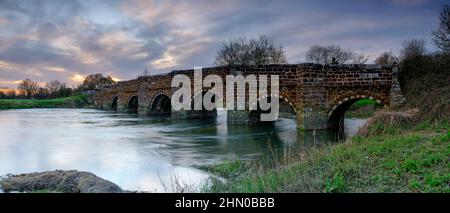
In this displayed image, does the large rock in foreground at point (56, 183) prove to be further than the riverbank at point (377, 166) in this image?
Yes

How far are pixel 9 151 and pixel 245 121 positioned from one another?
9558 millimetres

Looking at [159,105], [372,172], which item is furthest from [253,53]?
[372,172]

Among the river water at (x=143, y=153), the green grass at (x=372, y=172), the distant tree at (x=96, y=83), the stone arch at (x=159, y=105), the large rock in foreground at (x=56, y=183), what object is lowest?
the river water at (x=143, y=153)

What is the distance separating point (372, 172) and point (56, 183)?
449 centimetres

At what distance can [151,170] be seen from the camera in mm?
7141

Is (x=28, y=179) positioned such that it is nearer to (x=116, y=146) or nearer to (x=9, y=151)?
(x=9, y=151)

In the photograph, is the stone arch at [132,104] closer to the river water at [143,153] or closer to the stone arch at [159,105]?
the stone arch at [159,105]

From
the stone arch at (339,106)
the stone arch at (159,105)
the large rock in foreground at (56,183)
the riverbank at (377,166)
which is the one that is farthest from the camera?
the stone arch at (159,105)

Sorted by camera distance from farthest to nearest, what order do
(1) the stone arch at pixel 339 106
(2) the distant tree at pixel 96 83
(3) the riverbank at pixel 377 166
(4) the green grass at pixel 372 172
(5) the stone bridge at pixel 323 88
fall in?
1. (2) the distant tree at pixel 96 83
2. (1) the stone arch at pixel 339 106
3. (5) the stone bridge at pixel 323 88
4. (3) the riverbank at pixel 377 166
5. (4) the green grass at pixel 372 172

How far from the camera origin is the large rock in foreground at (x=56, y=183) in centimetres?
513

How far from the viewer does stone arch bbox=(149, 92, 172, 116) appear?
26.4 meters

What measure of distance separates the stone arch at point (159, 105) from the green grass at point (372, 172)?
20.6 m

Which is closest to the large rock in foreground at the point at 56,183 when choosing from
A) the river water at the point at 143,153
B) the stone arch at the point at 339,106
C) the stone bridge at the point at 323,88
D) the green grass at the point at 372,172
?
the river water at the point at 143,153
